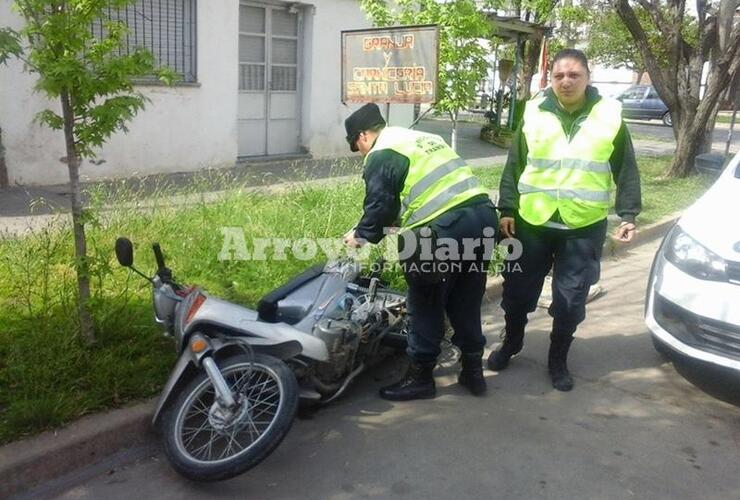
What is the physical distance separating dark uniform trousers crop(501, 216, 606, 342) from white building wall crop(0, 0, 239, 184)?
20.5 ft

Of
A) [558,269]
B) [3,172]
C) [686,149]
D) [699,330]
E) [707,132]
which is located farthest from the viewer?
[707,132]

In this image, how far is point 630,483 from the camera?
3.02 meters

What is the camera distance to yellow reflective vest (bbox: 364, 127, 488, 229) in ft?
11.2

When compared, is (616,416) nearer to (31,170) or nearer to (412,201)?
(412,201)

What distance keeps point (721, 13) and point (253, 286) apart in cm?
978

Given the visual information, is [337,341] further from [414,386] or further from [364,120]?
[364,120]

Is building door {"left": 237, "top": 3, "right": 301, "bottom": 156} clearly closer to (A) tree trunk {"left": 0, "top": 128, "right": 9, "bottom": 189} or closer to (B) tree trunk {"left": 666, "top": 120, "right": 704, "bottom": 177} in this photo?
(A) tree trunk {"left": 0, "top": 128, "right": 9, "bottom": 189}

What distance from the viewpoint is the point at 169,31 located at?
934 cm

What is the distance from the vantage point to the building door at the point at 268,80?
35.2ft

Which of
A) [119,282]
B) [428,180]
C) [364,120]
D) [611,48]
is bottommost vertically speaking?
[119,282]

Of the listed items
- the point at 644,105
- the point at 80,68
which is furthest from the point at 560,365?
the point at 644,105

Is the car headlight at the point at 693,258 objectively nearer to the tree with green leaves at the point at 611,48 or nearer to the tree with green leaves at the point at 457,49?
the tree with green leaves at the point at 457,49

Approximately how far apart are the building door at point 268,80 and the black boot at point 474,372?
7754mm

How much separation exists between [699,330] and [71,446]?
315 centimetres
